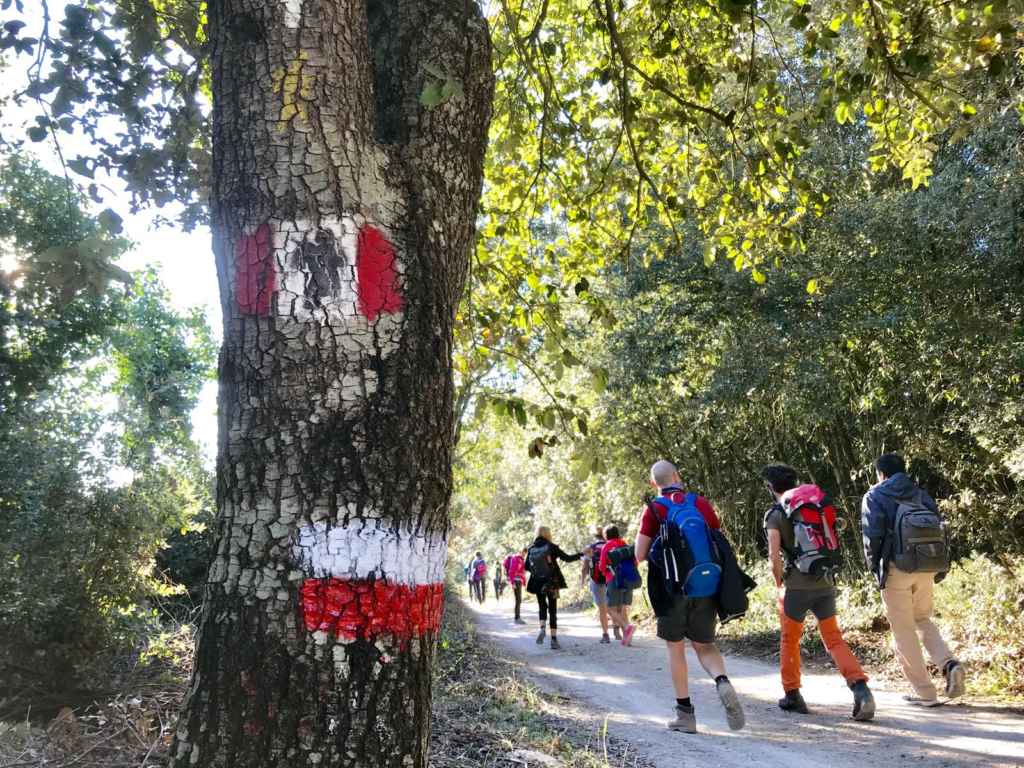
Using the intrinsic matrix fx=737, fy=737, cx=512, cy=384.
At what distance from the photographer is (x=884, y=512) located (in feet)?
21.4

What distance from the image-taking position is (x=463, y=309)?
5.13 meters

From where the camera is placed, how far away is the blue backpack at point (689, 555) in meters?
5.97

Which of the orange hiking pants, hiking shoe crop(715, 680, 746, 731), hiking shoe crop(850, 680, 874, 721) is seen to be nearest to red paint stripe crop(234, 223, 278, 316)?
hiking shoe crop(715, 680, 746, 731)

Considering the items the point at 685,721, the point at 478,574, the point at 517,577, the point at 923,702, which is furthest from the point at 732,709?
the point at 478,574

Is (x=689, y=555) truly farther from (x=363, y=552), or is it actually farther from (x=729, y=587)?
(x=363, y=552)

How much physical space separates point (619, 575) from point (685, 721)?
6083 mm

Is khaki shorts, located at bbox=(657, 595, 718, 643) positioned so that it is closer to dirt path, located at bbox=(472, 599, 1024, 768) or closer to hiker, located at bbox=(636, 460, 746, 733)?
hiker, located at bbox=(636, 460, 746, 733)

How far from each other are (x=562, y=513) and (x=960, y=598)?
830 inches

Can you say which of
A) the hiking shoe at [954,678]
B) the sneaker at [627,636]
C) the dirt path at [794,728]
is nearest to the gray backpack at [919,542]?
the hiking shoe at [954,678]

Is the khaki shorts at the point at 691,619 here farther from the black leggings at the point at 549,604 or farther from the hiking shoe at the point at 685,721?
the black leggings at the point at 549,604

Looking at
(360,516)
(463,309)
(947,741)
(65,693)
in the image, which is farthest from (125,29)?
(947,741)

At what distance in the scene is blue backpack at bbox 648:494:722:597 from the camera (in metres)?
5.97

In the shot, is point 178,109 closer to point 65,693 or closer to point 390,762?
point 390,762

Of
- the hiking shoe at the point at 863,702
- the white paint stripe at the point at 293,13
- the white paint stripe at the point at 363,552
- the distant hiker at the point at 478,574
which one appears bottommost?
the distant hiker at the point at 478,574
